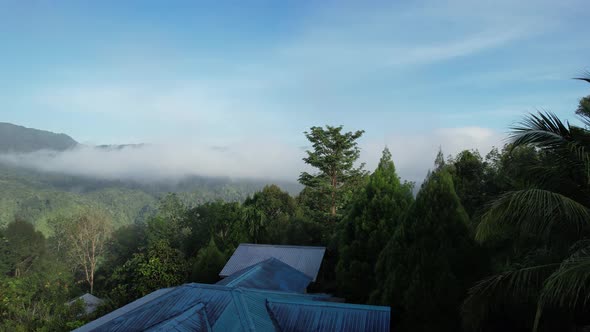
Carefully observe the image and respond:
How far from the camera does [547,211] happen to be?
16.3 feet

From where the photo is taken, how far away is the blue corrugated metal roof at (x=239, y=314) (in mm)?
8430

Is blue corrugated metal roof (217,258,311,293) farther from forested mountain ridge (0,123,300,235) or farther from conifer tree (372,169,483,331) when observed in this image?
forested mountain ridge (0,123,300,235)

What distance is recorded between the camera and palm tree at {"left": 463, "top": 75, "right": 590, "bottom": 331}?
4914mm

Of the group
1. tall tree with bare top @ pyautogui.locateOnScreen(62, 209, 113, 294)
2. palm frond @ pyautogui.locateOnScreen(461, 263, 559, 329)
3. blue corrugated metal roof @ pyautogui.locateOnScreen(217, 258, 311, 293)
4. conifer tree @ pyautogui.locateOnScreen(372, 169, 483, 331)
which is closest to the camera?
palm frond @ pyautogui.locateOnScreen(461, 263, 559, 329)

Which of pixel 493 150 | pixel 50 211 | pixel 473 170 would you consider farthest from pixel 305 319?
pixel 50 211

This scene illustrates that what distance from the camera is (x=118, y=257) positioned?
41906 millimetres

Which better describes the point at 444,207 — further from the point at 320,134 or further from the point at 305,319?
the point at 320,134

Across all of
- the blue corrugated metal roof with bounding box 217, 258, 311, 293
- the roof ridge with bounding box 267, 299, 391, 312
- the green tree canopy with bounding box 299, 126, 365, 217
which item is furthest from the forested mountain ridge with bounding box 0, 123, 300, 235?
the roof ridge with bounding box 267, 299, 391, 312

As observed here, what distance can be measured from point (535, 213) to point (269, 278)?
11.1 m

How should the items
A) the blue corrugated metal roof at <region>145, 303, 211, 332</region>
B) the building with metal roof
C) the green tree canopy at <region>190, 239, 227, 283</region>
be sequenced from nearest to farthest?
the blue corrugated metal roof at <region>145, 303, 211, 332</region> → the building with metal roof → the green tree canopy at <region>190, 239, 227, 283</region>

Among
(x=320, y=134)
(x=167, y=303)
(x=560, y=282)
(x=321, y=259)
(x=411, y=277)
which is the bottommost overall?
(x=321, y=259)

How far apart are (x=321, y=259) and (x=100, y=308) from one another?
1131 cm

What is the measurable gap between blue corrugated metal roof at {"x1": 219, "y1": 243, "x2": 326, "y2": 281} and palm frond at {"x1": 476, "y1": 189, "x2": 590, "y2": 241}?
14984 mm

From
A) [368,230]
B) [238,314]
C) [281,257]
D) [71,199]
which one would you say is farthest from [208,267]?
[71,199]
